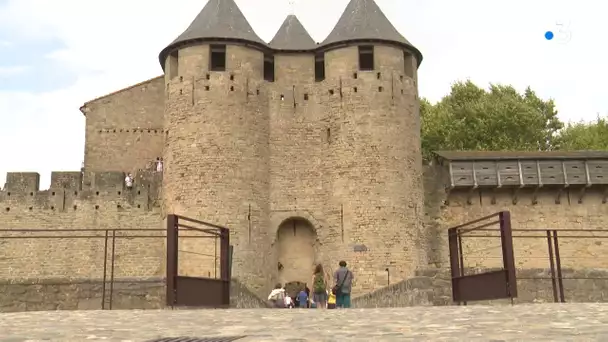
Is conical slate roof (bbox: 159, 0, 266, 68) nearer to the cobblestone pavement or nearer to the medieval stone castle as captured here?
the medieval stone castle

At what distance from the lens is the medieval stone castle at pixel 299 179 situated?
81.3 ft

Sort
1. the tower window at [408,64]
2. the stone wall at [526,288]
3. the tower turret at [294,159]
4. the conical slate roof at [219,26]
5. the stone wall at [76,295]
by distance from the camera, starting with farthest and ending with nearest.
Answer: the tower window at [408,64] → the conical slate roof at [219,26] → the tower turret at [294,159] → the stone wall at [526,288] → the stone wall at [76,295]

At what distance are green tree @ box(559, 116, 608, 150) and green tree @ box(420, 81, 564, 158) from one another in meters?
0.55

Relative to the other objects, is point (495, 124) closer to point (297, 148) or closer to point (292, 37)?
point (292, 37)

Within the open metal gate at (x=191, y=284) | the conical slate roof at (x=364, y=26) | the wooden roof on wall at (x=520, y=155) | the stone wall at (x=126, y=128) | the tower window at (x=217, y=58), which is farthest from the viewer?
the stone wall at (x=126, y=128)

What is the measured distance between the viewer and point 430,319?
30.8ft

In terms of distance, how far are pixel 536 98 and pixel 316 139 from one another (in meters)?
20.6

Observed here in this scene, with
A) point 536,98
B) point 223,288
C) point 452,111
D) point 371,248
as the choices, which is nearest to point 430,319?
point 223,288

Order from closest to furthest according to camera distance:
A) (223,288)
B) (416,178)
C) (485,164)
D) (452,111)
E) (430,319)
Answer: (430,319), (223,288), (416,178), (485,164), (452,111)

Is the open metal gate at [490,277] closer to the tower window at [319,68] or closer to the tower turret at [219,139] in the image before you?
the tower turret at [219,139]

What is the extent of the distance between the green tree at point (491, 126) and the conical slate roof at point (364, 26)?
42.0ft

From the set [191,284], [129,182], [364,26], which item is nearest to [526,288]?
[191,284]

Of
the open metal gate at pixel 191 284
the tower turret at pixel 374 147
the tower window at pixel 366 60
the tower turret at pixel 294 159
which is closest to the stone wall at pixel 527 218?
the tower turret at pixel 374 147

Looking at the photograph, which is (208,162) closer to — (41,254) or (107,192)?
(107,192)
